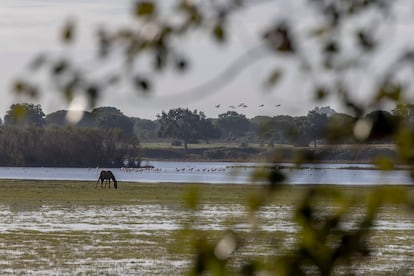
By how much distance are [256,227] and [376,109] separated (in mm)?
424

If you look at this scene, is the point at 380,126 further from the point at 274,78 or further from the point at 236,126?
the point at 236,126

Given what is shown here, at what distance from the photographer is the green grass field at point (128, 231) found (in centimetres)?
1830

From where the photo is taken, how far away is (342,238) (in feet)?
8.36

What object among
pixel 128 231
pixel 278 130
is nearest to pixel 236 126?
pixel 128 231

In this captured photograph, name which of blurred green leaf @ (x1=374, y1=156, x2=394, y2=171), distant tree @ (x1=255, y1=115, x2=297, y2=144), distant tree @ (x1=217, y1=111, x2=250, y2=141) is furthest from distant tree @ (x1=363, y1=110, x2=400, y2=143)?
distant tree @ (x1=217, y1=111, x2=250, y2=141)

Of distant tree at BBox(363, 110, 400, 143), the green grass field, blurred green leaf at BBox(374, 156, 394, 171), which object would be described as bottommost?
the green grass field

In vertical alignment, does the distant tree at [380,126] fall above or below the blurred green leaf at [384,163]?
above

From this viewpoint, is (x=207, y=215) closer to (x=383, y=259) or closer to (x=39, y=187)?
(x=383, y=259)

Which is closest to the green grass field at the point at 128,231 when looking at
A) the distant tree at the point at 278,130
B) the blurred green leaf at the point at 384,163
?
the blurred green leaf at the point at 384,163

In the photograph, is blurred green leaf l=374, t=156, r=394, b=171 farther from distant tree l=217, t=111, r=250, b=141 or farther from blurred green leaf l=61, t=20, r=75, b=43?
distant tree l=217, t=111, r=250, b=141

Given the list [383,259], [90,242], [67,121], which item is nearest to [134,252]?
[90,242]

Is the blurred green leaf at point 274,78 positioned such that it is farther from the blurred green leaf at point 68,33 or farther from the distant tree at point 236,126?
the distant tree at point 236,126

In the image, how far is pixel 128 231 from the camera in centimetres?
2736

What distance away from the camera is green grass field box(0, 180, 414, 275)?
60.0 feet
